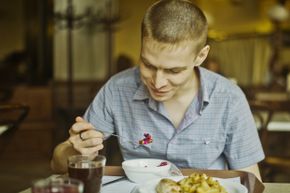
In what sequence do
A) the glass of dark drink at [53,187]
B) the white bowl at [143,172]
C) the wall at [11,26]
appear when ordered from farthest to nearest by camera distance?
the wall at [11,26] < the white bowl at [143,172] < the glass of dark drink at [53,187]

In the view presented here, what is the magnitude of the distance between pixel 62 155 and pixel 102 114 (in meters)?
0.21

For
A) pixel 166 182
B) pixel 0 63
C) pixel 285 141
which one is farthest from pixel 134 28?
pixel 166 182

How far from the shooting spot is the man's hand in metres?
1.56

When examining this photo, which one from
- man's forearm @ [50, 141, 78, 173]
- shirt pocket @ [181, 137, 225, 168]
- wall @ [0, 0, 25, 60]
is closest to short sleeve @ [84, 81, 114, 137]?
man's forearm @ [50, 141, 78, 173]

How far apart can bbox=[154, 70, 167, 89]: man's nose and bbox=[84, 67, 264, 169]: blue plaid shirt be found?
8.8 inches

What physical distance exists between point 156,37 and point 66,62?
5353 millimetres

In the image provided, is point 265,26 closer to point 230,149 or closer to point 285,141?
point 285,141

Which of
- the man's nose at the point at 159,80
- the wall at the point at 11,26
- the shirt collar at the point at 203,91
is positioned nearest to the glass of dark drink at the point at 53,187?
the man's nose at the point at 159,80

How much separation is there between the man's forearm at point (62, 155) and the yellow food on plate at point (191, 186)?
1.77 feet

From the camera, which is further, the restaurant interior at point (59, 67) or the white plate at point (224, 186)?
the restaurant interior at point (59, 67)

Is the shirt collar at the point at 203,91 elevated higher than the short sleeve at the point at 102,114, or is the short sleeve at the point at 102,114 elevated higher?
the shirt collar at the point at 203,91

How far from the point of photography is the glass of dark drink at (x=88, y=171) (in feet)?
4.27

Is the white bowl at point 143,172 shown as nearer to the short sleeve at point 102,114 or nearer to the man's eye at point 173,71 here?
the man's eye at point 173,71

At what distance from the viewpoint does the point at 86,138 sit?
1.57 m
